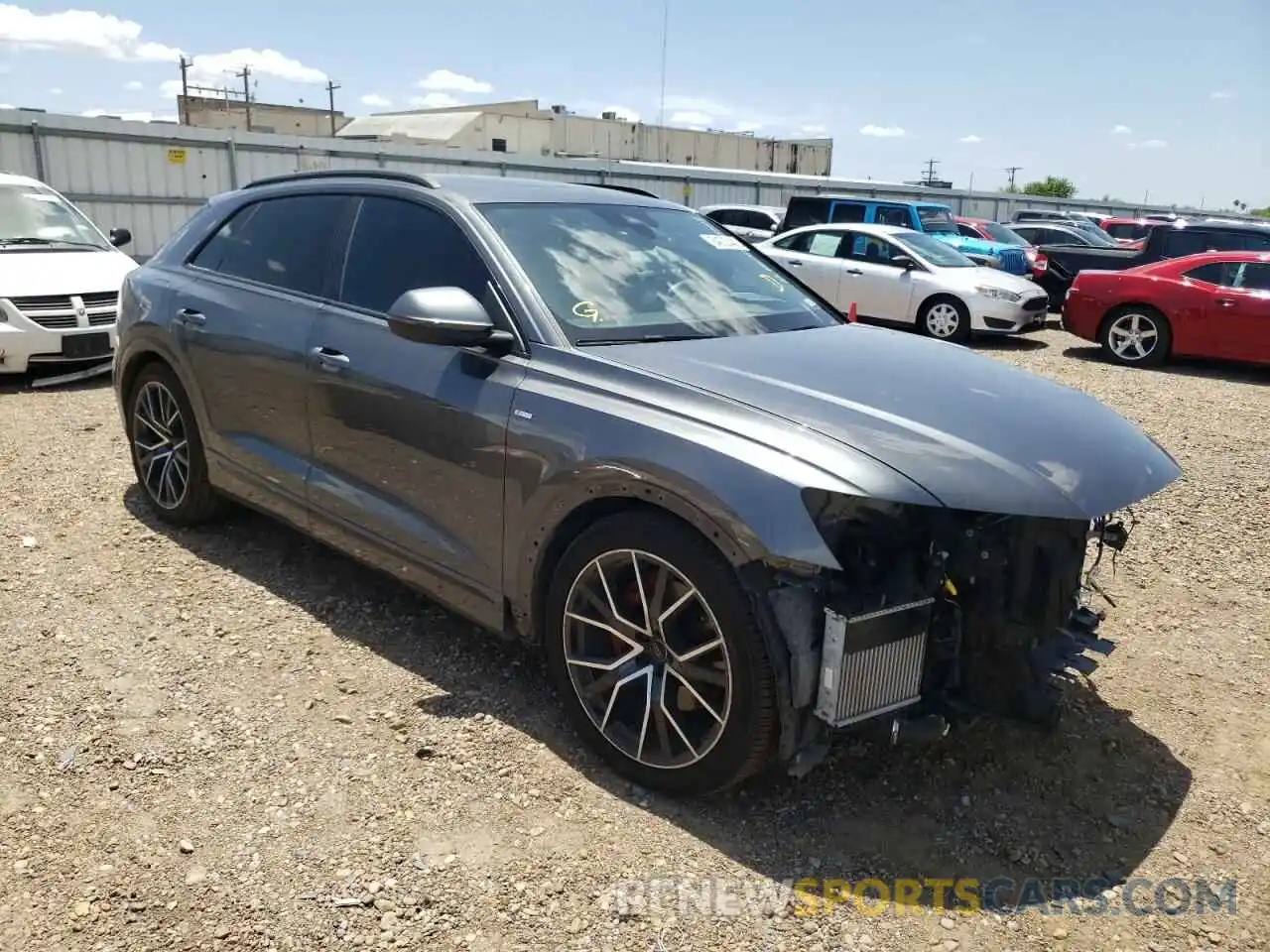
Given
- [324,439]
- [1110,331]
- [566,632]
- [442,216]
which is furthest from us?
[1110,331]

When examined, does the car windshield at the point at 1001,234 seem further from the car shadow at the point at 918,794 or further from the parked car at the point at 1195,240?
the car shadow at the point at 918,794

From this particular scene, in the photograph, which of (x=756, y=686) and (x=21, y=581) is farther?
(x=21, y=581)

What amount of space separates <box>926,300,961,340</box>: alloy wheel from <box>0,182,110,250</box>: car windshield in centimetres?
964

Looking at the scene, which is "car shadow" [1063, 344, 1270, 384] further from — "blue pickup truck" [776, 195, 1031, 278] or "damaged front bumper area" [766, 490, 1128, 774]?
"damaged front bumper area" [766, 490, 1128, 774]

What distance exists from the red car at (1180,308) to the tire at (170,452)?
10.9 meters

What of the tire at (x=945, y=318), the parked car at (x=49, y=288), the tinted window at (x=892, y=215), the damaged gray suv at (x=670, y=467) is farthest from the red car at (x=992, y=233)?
the damaged gray suv at (x=670, y=467)

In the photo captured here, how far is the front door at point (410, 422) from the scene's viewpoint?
334 cm

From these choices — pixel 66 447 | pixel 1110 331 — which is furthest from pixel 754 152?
pixel 66 447

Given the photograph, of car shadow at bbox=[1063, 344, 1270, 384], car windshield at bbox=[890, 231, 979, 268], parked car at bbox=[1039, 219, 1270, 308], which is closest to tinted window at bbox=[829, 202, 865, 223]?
car windshield at bbox=[890, 231, 979, 268]

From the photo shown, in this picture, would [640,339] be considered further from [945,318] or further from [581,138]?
[581,138]

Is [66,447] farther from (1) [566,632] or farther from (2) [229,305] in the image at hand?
(1) [566,632]

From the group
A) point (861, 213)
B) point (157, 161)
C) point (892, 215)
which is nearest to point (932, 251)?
point (861, 213)

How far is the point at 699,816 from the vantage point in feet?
9.61

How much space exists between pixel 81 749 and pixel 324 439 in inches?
53.8
